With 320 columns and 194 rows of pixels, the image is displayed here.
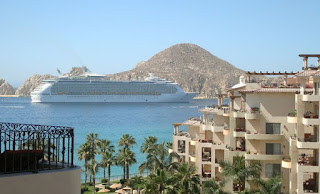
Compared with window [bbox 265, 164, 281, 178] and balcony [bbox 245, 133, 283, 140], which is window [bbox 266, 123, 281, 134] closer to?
balcony [bbox 245, 133, 283, 140]

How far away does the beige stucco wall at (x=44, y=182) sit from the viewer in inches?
444

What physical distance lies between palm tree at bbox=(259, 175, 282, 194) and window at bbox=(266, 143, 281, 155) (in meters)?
1.96

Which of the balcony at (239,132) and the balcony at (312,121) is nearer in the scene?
the balcony at (312,121)

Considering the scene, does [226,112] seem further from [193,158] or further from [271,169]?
[271,169]

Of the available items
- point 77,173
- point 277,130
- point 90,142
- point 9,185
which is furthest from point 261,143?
point 90,142

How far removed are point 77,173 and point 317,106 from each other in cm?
1510

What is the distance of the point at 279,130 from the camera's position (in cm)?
2834

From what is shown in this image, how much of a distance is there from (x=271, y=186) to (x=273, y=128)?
3413 millimetres

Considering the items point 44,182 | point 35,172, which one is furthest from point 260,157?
point 35,172

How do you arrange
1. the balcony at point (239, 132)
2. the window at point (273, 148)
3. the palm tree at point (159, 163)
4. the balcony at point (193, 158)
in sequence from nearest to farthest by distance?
the window at point (273, 148) < the balcony at point (239, 132) < the palm tree at point (159, 163) < the balcony at point (193, 158)

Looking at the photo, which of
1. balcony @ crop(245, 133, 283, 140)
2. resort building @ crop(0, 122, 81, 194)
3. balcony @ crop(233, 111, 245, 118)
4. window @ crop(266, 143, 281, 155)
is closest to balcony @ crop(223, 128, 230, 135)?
balcony @ crop(233, 111, 245, 118)

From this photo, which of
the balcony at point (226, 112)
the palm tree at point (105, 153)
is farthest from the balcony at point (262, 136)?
the palm tree at point (105, 153)

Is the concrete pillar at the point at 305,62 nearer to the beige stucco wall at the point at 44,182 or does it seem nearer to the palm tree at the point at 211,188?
the palm tree at the point at 211,188

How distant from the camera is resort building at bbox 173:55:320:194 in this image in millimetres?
24828
